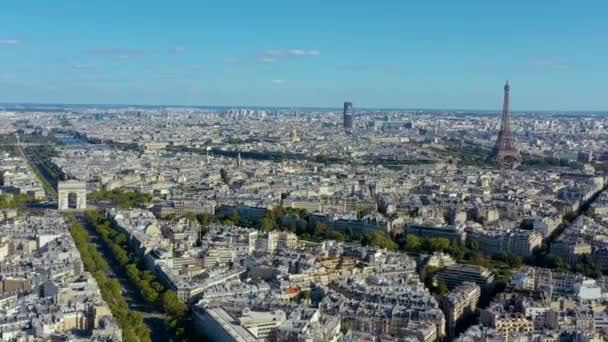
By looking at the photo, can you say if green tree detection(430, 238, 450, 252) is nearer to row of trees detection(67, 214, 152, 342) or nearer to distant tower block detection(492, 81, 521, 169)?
row of trees detection(67, 214, 152, 342)

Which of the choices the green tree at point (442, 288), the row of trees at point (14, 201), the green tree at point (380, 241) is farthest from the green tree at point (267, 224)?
the row of trees at point (14, 201)

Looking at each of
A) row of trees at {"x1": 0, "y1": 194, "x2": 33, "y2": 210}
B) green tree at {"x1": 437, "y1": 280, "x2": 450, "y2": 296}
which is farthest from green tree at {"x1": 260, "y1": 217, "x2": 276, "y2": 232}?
row of trees at {"x1": 0, "y1": 194, "x2": 33, "y2": 210}

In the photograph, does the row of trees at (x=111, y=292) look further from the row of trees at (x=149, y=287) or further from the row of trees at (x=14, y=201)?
the row of trees at (x=14, y=201)

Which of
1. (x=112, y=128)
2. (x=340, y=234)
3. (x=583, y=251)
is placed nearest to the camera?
(x=583, y=251)

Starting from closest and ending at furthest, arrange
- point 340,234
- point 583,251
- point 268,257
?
point 268,257
point 583,251
point 340,234

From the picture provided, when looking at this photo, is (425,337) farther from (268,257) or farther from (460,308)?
(268,257)

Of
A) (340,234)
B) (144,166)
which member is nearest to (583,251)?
(340,234)
